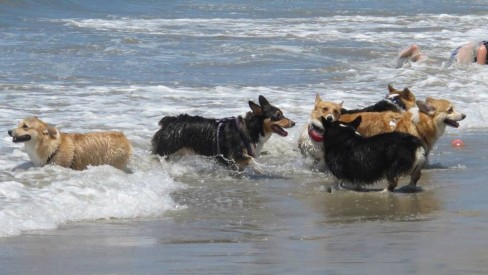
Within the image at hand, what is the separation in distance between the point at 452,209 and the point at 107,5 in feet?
83.8

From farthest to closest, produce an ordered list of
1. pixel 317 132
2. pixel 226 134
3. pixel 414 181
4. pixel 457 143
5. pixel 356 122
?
pixel 457 143 < pixel 226 134 < pixel 317 132 < pixel 356 122 < pixel 414 181

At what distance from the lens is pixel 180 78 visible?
16.1 meters

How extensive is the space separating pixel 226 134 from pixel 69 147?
1.52 meters

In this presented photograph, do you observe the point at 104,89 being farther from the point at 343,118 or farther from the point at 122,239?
the point at 122,239

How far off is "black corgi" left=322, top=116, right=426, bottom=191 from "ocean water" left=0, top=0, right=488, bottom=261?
52 cm

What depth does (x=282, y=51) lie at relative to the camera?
2044 cm

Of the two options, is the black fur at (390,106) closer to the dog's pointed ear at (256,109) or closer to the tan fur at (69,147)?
the dog's pointed ear at (256,109)

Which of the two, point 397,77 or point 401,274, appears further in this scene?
point 397,77

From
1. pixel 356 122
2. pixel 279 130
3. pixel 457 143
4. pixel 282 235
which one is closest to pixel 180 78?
pixel 457 143

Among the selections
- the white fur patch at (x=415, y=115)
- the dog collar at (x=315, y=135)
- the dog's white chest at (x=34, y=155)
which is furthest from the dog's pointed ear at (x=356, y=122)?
the dog's white chest at (x=34, y=155)

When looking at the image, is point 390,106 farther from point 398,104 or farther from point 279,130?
point 279,130

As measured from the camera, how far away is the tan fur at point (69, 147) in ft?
28.6

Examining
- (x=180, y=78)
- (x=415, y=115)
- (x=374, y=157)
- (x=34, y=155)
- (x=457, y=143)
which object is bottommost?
(x=180, y=78)

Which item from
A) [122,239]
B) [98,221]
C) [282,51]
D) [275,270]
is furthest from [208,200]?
[282,51]
